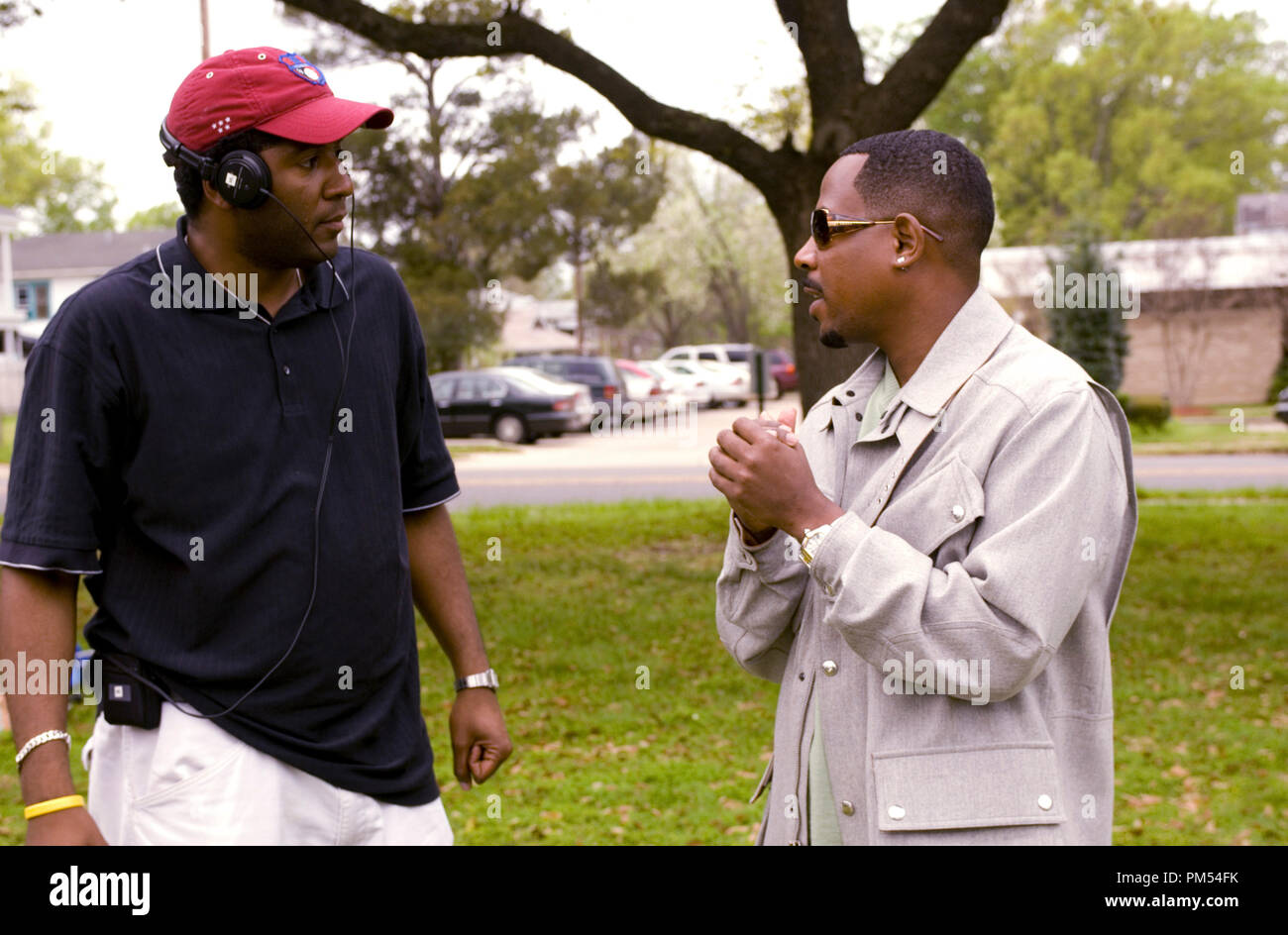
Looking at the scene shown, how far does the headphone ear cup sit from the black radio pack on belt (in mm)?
921

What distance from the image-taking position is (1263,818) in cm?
584

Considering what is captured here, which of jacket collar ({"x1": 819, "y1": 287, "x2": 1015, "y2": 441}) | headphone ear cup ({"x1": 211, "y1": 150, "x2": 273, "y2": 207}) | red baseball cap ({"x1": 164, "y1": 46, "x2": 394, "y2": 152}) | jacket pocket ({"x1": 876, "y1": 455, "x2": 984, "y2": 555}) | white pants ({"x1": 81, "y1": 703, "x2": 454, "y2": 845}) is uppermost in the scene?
red baseball cap ({"x1": 164, "y1": 46, "x2": 394, "y2": 152})

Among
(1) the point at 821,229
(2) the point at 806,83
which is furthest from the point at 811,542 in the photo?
(2) the point at 806,83

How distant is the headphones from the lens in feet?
8.30

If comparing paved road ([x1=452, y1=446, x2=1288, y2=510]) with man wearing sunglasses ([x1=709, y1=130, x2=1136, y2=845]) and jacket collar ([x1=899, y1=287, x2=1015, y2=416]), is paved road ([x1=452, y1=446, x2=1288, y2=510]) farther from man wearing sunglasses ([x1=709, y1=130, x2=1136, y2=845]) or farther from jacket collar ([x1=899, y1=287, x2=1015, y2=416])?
jacket collar ([x1=899, y1=287, x2=1015, y2=416])

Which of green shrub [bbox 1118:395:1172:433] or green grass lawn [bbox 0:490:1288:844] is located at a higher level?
green grass lawn [bbox 0:490:1288:844]

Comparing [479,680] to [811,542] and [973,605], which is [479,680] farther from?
[973,605]

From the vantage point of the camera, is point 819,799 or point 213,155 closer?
point 819,799

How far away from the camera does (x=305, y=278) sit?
107 inches

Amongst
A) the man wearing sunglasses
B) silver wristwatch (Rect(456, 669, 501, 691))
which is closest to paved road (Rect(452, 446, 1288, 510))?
silver wristwatch (Rect(456, 669, 501, 691))

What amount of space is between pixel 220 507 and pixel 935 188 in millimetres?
1466

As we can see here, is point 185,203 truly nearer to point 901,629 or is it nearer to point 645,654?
point 901,629

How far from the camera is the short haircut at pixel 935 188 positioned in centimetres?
234
